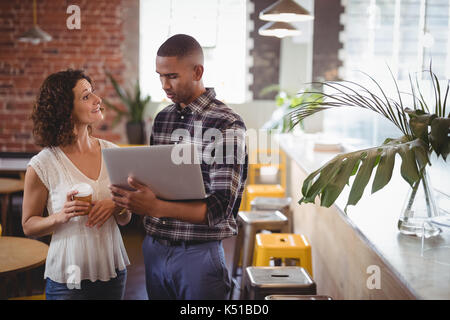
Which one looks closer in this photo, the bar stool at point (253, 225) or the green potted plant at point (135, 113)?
the bar stool at point (253, 225)

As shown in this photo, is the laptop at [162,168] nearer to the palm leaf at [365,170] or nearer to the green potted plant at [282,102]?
the palm leaf at [365,170]

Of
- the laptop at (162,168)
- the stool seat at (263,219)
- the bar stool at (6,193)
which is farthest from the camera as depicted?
the bar stool at (6,193)

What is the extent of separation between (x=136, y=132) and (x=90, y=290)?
12.8 ft

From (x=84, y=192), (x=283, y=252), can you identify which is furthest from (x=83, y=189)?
(x=283, y=252)

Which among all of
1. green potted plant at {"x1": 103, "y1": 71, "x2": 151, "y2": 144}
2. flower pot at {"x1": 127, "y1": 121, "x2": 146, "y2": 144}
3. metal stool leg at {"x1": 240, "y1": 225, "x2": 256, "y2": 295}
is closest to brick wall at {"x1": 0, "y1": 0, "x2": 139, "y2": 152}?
green potted plant at {"x1": 103, "y1": 71, "x2": 151, "y2": 144}

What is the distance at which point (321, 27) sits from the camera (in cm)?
589

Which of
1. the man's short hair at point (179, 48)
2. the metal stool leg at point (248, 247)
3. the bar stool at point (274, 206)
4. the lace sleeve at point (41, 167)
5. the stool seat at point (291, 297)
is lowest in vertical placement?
the metal stool leg at point (248, 247)

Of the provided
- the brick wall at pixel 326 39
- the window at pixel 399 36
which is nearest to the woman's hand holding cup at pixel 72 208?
the window at pixel 399 36

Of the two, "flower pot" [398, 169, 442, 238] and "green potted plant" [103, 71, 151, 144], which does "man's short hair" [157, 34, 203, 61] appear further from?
"green potted plant" [103, 71, 151, 144]

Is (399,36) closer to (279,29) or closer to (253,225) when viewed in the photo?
→ (279,29)

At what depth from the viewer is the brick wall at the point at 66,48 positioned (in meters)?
5.96

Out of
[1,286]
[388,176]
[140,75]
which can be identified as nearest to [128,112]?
[140,75]

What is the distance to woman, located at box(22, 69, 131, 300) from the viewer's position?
187 centimetres

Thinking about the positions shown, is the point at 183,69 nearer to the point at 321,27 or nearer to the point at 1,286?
the point at 1,286
